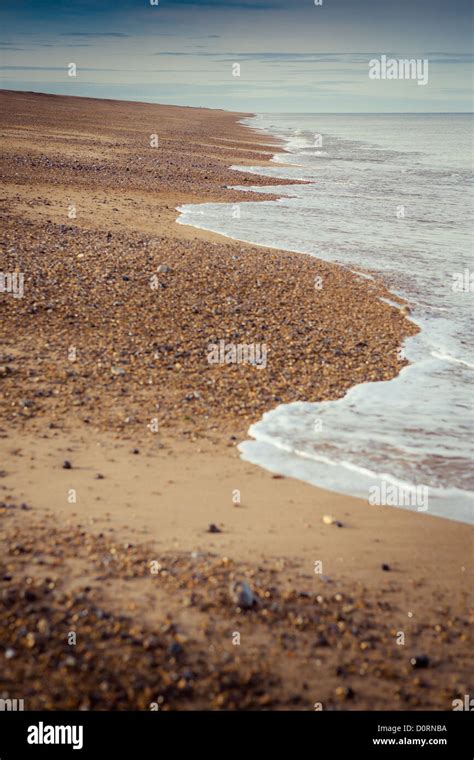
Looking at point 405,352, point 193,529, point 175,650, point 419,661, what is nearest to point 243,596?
point 175,650

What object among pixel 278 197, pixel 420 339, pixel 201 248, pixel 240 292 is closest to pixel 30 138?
pixel 278 197

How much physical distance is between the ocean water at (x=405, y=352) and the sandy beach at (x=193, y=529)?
42 centimetres

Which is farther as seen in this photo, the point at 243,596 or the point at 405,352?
the point at 405,352

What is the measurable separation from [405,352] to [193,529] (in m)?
6.60

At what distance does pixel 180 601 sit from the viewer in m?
5.27

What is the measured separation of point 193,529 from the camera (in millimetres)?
6281

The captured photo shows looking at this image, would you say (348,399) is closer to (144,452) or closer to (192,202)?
(144,452)

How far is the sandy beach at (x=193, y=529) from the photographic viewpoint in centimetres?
466

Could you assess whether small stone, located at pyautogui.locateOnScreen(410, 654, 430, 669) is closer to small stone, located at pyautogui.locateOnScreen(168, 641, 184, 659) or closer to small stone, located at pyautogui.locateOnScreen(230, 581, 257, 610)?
small stone, located at pyautogui.locateOnScreen(230, 581, 257, 610)

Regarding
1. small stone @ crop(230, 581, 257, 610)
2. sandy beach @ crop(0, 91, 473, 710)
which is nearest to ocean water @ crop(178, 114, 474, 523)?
sandy beach @ crop(0, 91, 473, 710)

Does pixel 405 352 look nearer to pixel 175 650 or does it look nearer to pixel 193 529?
pixel 193 529

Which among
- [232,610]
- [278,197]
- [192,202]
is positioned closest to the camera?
[232,610]
